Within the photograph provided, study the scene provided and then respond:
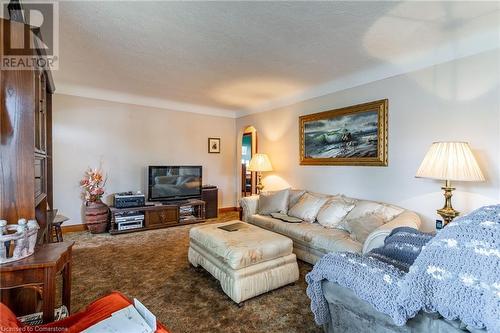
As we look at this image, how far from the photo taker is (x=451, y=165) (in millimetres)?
2156

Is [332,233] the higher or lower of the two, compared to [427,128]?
lower

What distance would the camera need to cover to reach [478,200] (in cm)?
241

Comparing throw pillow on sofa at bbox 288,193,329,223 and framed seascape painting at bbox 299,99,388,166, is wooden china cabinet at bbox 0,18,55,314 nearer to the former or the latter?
throw pillow on sofa at bbox 288,193,329,223

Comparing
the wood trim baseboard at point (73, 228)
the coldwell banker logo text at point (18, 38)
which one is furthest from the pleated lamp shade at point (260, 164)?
the coldwell banker logo text at point (18, 38)

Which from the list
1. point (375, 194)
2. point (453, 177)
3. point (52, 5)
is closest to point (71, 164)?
point (52, 5)

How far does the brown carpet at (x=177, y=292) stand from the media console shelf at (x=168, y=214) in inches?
26.4

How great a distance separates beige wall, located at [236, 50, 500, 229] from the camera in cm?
235

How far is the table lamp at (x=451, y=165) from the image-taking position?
2.12m

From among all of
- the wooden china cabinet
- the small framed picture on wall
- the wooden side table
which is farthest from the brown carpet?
the small framed picture on wall

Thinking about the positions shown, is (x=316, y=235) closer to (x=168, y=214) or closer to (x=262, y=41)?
(x=262, y=41)

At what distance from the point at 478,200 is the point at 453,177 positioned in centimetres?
59

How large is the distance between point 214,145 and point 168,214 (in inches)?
75.0

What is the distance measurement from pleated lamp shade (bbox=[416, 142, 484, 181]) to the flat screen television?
3951 millimetres

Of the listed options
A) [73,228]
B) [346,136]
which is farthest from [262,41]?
[73,228]
